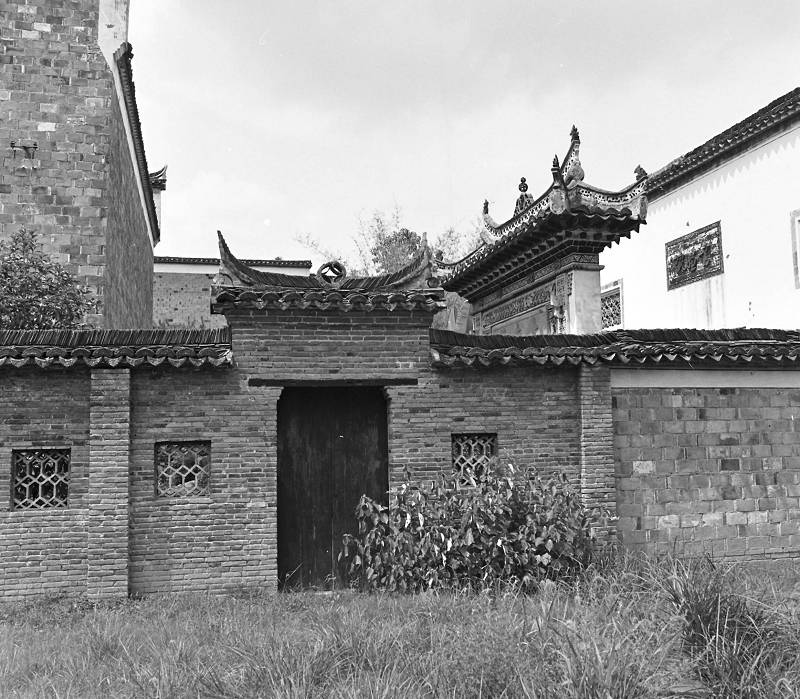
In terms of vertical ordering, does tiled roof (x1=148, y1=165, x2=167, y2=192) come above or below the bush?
above

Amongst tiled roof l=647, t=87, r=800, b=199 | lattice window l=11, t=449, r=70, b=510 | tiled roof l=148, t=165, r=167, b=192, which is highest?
tiled roof l=148, t=165, r=167, b=192

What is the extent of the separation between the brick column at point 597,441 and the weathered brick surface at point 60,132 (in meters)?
7.00

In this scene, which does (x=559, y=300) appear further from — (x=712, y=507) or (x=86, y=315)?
(x=86, y=315)

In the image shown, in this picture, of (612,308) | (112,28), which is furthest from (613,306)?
(112,28)

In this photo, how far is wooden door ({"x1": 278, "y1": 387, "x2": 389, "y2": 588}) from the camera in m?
7.68

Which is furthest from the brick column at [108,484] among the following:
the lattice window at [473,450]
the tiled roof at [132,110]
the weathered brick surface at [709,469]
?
the tiled roof at [132,110]

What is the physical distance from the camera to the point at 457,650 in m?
4.65

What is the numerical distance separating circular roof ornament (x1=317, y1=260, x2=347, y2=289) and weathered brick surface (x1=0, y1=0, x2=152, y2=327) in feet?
15.6

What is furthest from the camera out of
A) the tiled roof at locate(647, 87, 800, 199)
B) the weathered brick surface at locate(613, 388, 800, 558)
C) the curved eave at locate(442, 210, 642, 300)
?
the tiled roof at locate(647, 87, 800, 199)

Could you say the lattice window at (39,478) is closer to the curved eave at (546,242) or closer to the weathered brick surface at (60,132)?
the weathered brick surface at (60,132)

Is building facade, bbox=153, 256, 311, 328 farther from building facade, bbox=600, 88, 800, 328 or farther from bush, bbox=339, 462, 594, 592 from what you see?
bush, bbox=339, 462, 594, 592

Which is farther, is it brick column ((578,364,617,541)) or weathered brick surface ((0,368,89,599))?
brick column ((578,364,617,541))

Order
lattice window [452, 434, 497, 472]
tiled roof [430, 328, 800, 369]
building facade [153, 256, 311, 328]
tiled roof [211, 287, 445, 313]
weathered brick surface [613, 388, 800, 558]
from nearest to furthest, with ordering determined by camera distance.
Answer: tiled roof [211, 287, 445, 313] < tiled roof [430, 328, 800, 369] < lattice window [452, 434, 497, 472] < weathered brick surface [613, 388, 800, 558] < building facade [153, 256, 311, 328]

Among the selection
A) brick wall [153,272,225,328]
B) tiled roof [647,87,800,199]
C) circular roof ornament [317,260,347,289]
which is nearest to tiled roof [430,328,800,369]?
circular roof ornament [317,260,347,289]
